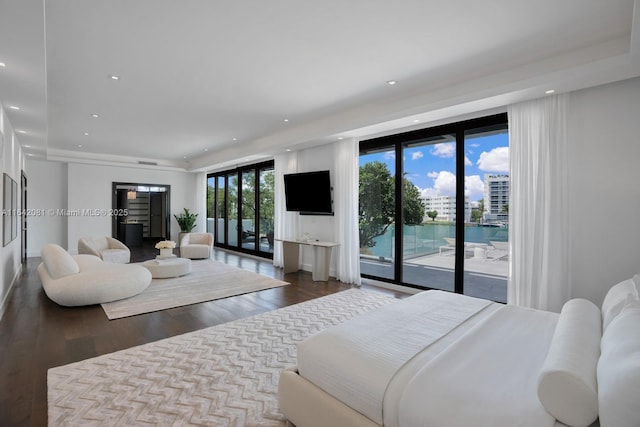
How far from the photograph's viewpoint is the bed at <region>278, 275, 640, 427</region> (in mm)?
1266

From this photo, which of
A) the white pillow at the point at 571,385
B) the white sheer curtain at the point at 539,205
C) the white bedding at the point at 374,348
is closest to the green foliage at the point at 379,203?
the white sheer curtain at the point at 539,205

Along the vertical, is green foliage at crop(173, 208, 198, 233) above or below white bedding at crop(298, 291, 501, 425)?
above

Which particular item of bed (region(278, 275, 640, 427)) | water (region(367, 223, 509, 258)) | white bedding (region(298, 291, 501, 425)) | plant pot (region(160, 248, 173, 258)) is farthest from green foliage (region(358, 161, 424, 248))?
plant pot (region(160, 248, 173, 258))

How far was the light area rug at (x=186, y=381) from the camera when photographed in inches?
83.4

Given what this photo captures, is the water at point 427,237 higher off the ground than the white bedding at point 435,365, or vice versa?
the water at point 427,237

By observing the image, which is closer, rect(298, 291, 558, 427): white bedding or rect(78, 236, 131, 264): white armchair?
rect(298, 291, 558, 427): white bedding

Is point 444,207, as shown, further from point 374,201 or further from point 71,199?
point 71,199

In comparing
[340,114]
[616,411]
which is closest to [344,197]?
[340,114]

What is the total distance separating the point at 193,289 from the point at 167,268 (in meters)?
1.05

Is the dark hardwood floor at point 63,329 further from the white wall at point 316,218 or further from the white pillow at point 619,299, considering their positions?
the white pillow at point 619,299

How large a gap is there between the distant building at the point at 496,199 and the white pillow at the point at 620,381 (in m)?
3.20

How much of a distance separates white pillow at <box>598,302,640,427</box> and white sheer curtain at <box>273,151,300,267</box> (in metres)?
6.17

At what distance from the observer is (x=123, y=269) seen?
479 cm

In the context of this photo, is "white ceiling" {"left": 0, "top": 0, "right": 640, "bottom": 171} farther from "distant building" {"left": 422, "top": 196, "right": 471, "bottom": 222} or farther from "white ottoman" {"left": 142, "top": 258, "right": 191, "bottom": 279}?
"white ottoman" {"left": 142, "top": 258, "right": 191, "bottom": 279}
